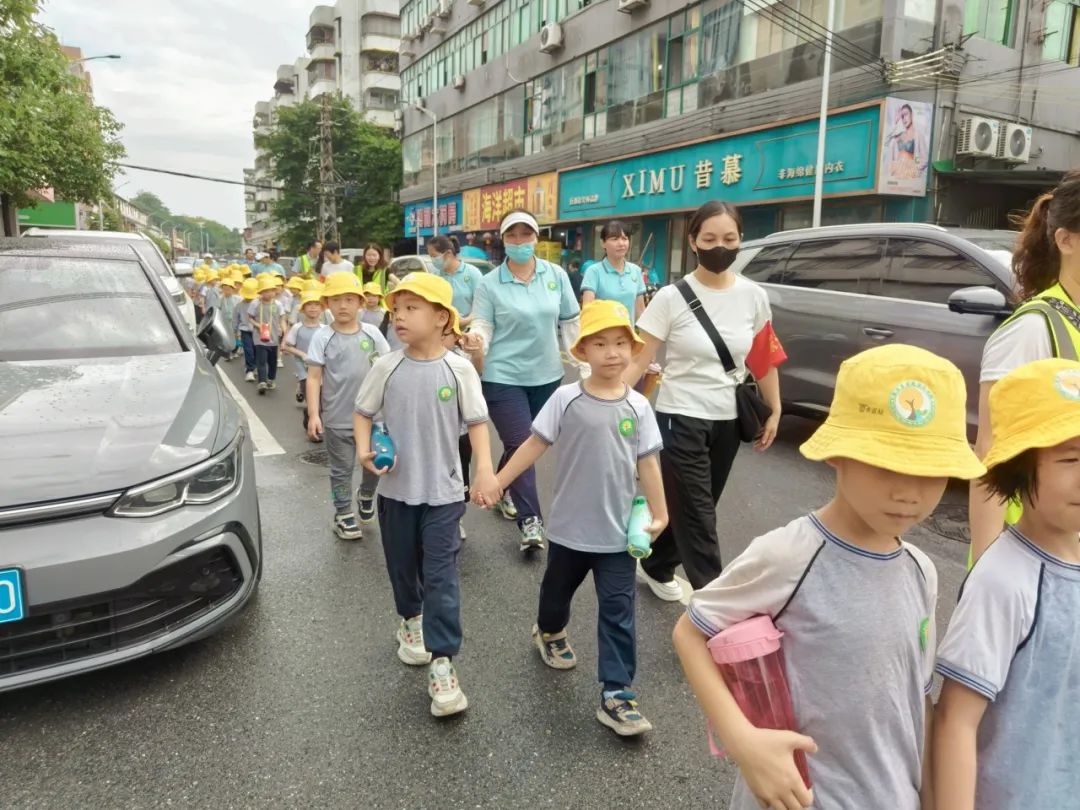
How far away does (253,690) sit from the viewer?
284 centimetres

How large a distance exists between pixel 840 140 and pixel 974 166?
2637 mm

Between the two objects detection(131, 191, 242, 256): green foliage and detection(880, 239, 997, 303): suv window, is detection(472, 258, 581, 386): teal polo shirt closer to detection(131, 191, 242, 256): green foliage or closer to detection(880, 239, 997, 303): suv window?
detection(880, 239, 997, 303): suv window

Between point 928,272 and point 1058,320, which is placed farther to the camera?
point 928,272

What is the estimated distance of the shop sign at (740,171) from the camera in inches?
620

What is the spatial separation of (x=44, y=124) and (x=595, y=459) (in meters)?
13.8

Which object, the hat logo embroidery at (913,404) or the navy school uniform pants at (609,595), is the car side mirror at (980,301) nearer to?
the navy school uniform pants at (609,595)

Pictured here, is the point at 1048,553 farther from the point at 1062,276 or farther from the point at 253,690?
the point at 253,690

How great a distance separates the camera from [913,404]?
4.04ft

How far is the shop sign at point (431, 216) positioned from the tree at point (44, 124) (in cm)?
1690

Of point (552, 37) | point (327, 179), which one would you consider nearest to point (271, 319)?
point (552, 37)

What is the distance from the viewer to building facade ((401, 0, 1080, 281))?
15.5 m

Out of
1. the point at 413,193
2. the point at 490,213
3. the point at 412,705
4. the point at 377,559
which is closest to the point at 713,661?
the point at 412,705

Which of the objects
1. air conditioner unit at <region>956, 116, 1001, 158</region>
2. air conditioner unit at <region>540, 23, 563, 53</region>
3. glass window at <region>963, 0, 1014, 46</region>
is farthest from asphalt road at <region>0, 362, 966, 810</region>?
air conditioner unit at <region>540, 23, 563, 53</region>

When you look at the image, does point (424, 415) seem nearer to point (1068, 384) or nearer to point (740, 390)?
point (740, 390)
